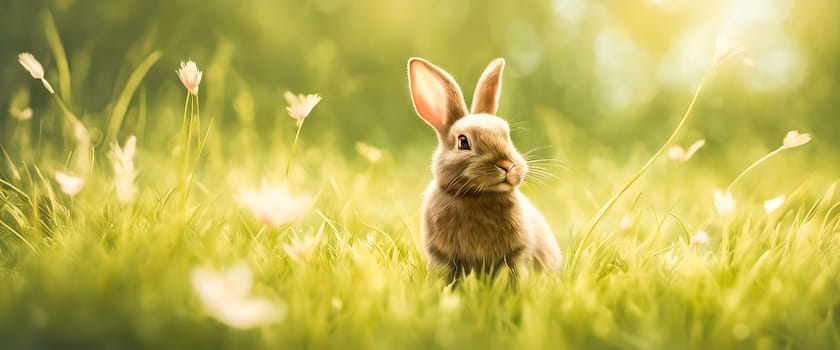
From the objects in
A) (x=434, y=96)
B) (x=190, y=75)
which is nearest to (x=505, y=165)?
(x=434, y=96)

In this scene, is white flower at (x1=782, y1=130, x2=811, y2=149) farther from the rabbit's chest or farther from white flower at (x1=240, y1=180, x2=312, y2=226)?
white flower at (x1=240, y1=180, x2=312, y2=226)

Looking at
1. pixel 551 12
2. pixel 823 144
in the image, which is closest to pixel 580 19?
pixel 551 12

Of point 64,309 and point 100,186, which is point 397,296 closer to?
point 64,309

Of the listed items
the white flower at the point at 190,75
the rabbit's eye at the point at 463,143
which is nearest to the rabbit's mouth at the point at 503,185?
the rabbit's eye at the point at 463,143

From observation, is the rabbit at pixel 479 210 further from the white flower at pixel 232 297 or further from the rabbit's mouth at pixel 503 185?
the white flower at pixel 232 297

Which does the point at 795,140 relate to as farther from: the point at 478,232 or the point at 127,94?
the point at 127,94

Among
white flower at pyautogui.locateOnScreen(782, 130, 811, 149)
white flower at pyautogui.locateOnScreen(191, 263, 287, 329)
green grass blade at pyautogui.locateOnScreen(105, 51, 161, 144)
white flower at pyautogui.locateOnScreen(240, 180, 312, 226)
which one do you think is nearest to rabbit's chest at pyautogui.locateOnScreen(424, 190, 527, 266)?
white flower at pyautogui.locateOnScreen(240, 180, 312, 226)

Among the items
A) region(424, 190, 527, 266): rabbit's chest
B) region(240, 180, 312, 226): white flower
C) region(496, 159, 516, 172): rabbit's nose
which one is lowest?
region(240, 180, 312, 226): white flower
